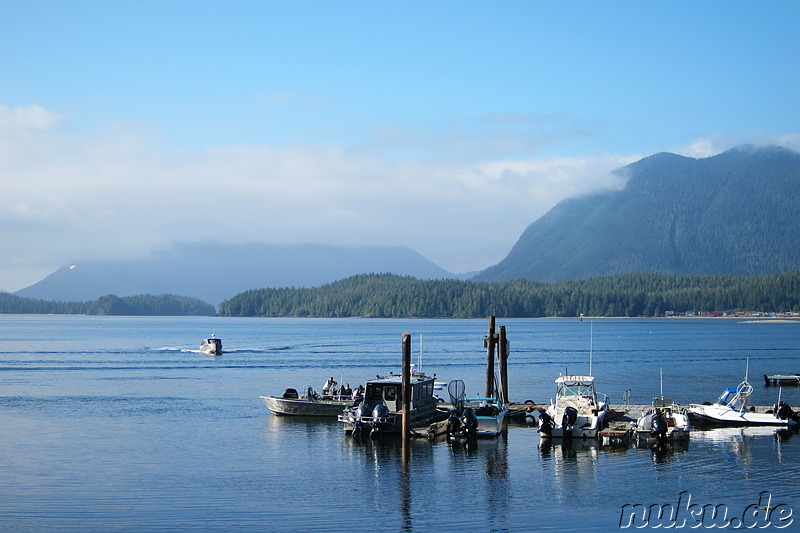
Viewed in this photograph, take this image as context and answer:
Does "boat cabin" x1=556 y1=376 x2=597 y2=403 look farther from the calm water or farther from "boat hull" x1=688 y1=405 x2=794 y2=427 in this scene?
"boat hull" x1=688 y1=405 x2=794 y2=427

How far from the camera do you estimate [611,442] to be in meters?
44.1

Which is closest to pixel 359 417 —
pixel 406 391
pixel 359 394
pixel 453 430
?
pixel 406 391

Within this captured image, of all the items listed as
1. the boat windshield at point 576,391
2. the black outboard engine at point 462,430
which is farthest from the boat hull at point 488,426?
the boat windshield at point 576,391

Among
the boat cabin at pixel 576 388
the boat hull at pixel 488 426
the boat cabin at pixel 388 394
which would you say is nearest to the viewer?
the boat hull at pixel 488 426

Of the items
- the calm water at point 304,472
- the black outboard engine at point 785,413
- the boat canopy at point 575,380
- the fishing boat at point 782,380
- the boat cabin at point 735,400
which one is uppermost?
the boat canopy at point 575,380

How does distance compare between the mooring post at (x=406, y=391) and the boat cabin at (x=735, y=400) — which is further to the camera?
the boat cabin at (x=735, y=400)

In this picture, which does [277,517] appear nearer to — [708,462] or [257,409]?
[708,462]

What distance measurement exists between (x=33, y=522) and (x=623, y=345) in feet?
444

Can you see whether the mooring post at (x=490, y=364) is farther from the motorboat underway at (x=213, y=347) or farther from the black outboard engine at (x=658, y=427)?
the motorboat underway at (x=213, y=347)

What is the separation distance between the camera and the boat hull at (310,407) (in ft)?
182

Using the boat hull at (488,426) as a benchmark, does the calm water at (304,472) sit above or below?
below

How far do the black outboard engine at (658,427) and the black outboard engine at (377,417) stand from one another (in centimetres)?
1301

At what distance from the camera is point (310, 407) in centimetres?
5600

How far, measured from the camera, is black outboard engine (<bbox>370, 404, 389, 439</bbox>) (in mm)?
46656
